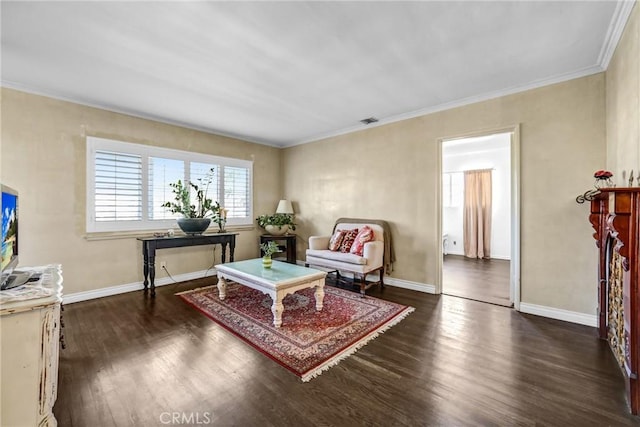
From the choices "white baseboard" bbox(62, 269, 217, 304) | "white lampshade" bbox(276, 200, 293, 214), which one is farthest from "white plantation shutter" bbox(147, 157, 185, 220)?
"white lampshade" bbox(276, 200, 293, 214)

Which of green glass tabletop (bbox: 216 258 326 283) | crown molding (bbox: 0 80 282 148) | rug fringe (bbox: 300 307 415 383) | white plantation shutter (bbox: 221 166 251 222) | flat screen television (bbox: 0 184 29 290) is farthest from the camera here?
white plantation shutter (bbox: 221 166 251 222)

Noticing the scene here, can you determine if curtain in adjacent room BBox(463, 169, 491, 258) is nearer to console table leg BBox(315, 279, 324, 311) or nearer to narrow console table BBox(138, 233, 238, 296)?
console table leg BBox(315, 279, 324, 311)

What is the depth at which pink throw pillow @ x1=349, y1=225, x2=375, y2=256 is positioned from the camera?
387 centimetres

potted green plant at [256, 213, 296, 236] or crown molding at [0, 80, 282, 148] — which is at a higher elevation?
crown molding at [0, 80, 282, 148]

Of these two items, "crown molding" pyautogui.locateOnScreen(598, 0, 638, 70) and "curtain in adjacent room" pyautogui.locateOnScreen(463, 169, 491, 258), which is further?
"curtain in adjacent room" pyautogui.locateOnScreen(463, 169, 491, 258)

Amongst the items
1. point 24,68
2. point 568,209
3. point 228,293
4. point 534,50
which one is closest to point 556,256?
point 568,209

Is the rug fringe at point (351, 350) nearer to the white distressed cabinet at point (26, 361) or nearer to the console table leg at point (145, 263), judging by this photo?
the white distressed cabinet at point (26, 361)

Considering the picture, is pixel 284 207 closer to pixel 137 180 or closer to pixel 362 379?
pixel 137 180

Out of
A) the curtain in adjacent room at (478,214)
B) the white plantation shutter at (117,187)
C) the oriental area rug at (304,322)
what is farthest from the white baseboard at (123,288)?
the curtain in adjacent room at (478,214)

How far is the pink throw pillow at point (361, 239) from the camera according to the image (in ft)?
12.7

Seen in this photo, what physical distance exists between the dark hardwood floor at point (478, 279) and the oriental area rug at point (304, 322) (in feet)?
3.73

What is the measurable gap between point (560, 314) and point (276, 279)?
3005 mm

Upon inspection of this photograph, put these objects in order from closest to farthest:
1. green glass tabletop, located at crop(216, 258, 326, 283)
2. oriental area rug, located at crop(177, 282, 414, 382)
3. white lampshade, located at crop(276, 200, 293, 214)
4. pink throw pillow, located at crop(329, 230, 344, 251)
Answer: oriental area rug, located at crop(177, 282, 414, 382), green glass tabletop, located at crop(216, 258, 326, 283), pink throw pillow, located at crop(329, 230, 344, 251), white lampshade, located at crop(276, 200, 293, 214)

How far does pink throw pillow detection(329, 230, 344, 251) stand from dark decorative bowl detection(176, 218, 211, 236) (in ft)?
6.49
